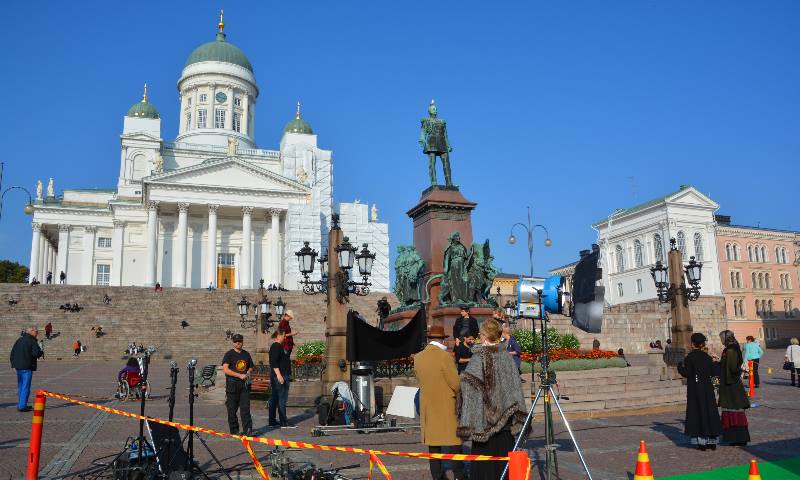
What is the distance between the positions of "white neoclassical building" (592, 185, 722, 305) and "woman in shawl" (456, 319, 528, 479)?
6059 cm

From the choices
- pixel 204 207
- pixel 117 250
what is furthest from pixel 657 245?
pixel 117 250

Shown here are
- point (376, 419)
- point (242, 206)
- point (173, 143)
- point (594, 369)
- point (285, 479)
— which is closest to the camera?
point (285, 479)

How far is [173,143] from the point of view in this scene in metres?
73.6

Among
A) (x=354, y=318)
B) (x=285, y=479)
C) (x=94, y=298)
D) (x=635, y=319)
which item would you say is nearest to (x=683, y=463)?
(x=285, y=479)

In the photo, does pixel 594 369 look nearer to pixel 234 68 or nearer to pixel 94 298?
pixel 94 298

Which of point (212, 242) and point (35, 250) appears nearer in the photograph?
point (212, 242)

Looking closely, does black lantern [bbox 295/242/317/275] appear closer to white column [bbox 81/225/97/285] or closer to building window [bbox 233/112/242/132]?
white column [bbox 81/225/97/285]

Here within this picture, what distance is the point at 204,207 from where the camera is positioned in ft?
210

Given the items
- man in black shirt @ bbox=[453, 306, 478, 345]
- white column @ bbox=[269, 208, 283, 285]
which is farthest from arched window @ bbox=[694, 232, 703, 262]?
man in black shirt @ bbox=[453, 306, 478, 345]

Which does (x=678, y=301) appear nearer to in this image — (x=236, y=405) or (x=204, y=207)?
(x=236, y=405)

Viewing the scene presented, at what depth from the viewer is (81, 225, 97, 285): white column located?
67.0 m

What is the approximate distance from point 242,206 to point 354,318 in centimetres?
5402

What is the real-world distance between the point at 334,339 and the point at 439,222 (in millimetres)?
4816

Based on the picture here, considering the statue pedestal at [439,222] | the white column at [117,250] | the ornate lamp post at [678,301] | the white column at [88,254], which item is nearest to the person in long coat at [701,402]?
the statue pedestal at [439,222]
